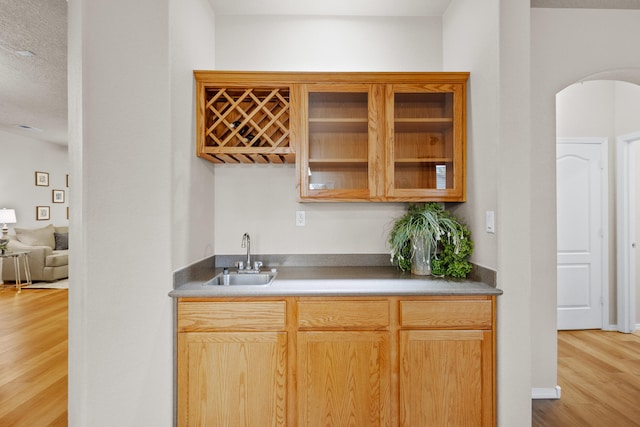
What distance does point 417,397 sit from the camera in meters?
1.87

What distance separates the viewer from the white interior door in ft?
12.2

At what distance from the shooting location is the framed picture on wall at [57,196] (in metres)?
7.28

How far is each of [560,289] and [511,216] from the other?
8.37ft

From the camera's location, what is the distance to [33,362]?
117 inches

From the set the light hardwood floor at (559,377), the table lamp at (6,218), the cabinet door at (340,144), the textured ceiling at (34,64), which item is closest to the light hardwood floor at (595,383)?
the light hardwood floor at (559,377)

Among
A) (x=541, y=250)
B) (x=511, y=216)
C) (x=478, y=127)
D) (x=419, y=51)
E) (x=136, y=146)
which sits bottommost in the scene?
(x=541, y=250)

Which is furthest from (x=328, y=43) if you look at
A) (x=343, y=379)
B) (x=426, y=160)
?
(x=343, y=379)

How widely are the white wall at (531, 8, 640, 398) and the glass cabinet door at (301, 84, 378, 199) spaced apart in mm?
1145

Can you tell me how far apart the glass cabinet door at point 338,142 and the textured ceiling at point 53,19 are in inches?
28.2

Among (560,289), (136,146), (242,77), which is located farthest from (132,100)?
(560,289)

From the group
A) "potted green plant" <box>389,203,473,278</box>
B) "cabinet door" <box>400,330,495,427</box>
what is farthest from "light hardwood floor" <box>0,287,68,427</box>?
"potted green plant" <box>389,203,473,278</box>

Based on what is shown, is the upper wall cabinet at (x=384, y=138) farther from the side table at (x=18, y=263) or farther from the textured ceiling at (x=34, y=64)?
the side table at (x=18, y=263)

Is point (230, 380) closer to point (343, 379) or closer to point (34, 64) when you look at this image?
point (343, 379)

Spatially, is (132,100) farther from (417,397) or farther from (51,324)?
(51,324)
